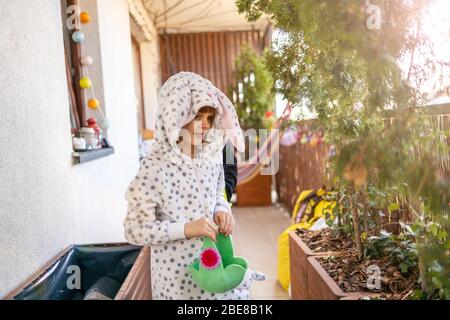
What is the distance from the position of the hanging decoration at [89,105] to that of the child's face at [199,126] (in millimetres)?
937

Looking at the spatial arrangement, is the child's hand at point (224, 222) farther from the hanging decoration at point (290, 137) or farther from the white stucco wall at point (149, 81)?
the white stucco wall at point (149, 81)

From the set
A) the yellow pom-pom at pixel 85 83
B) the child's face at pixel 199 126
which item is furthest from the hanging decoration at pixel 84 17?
the child's face at pixel 199 126

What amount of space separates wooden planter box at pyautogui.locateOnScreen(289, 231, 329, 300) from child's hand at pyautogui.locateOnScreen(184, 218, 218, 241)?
2.62 feet

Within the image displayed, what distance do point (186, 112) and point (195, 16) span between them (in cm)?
380

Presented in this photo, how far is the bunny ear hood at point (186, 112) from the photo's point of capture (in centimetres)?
116

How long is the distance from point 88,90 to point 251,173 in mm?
2681

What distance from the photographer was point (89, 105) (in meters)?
2.34

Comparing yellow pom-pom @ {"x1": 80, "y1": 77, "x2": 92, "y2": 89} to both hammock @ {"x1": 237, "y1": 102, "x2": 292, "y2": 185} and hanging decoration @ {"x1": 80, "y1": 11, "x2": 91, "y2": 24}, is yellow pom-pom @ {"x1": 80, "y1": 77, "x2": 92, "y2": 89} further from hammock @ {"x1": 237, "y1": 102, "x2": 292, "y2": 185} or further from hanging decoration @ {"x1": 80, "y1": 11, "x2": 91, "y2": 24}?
hammock @ {"x1": 237, "y1": 102, "x2": 292, "y2": 185}

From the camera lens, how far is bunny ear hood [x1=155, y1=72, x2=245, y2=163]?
1.16 m

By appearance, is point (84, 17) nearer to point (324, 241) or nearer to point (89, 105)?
point (89, 105)

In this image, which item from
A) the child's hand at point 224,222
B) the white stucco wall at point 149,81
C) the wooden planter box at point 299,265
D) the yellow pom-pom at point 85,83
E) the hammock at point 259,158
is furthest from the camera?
the white stucco wall at point 149,81

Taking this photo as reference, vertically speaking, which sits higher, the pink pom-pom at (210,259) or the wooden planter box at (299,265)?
the pink pom-pom at (210,259)

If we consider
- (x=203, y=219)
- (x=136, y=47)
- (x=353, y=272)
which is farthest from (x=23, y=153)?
(x=136, y=47)

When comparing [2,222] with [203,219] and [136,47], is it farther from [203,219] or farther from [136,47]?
[136,47]
